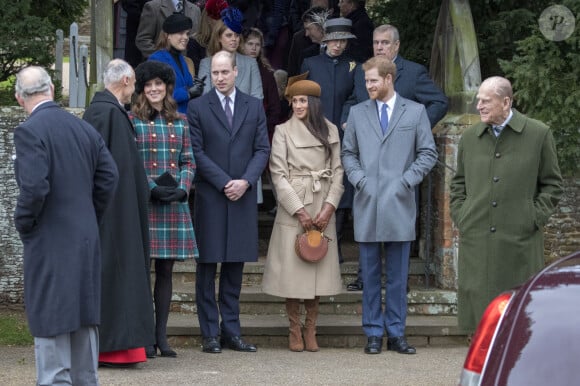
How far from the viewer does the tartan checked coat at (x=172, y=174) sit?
963cm

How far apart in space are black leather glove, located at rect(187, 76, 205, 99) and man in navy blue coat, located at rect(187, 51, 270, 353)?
75 centimetres

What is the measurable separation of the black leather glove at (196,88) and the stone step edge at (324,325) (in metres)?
1.79

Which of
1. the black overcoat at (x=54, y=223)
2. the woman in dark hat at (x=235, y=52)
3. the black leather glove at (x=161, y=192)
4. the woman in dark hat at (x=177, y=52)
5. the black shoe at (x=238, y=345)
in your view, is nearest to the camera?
the black overcoat at (x=54, y=223)

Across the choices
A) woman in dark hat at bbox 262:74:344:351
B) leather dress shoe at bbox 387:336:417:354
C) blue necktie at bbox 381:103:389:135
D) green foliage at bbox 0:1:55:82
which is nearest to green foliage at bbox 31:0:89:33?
green foliage at bbox 0:1:55:82

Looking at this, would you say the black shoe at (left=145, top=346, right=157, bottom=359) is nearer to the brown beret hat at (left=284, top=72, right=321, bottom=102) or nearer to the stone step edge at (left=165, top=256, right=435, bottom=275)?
the stone step edge at (left=165, top=256, right=435, bottom=275)

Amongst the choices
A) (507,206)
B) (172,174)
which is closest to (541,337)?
(507,206)

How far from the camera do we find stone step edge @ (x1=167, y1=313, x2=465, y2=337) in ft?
34.5

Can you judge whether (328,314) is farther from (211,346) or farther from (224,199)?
(224,199)

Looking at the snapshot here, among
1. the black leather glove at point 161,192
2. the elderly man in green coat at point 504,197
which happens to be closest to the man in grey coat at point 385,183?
the black leather glove at point 161,192

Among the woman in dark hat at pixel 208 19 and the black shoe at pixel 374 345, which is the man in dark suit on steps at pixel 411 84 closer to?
the woman in dark hat at pixel 208 19

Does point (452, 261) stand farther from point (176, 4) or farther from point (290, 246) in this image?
point (176, 4)

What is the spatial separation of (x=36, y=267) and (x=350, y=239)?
19.5 feet

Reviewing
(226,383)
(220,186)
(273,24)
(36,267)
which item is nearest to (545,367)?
(36,267)

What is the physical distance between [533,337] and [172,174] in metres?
5.14
